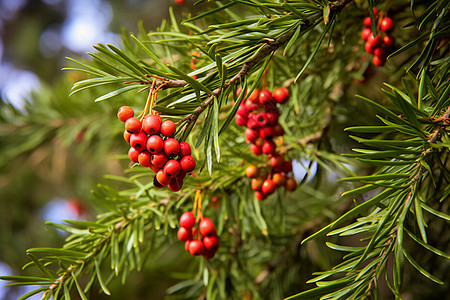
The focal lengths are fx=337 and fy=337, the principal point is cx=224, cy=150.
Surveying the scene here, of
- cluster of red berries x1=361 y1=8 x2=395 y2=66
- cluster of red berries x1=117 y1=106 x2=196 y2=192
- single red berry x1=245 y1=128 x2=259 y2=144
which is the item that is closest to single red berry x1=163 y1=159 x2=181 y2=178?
cluster of red berries x1=117 y1=106 x2=196 y2=192

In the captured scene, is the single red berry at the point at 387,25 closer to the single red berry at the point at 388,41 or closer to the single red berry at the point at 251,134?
the single red berry at the point at 388,41

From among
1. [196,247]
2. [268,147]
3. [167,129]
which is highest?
[167,129]

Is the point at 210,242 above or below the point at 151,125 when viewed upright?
below

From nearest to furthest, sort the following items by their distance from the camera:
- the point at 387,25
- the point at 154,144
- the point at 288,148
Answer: the point at 154,144
the point at 387,25
the point at 288,148

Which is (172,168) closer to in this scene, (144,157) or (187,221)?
(144,157)

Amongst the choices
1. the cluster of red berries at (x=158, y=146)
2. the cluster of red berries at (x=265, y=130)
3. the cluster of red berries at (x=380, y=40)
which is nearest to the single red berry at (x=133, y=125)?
the cluster of red berries at (x=158, y=146)

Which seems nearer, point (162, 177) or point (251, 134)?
point (162, 177)

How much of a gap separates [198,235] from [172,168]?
235 millimetres

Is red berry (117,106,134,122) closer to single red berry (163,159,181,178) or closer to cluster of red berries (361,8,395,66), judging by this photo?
single red berry (163,159,181,178)

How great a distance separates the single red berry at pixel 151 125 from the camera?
381mm

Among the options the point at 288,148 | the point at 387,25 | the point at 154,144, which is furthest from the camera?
the point at 288,148

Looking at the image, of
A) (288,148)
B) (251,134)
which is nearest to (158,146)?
(251,134)

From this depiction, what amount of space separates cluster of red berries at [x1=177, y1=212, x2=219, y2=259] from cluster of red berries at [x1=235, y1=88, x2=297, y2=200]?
10cm

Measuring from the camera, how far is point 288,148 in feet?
2.24
